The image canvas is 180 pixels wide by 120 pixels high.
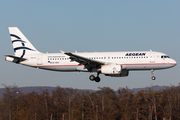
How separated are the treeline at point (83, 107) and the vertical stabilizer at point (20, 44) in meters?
41.0

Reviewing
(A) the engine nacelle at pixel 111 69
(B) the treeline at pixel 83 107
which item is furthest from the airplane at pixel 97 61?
(B) the treeline at pixel 83 107

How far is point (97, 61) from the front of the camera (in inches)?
1650

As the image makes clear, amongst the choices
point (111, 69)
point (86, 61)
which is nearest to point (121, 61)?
point (111, 69)

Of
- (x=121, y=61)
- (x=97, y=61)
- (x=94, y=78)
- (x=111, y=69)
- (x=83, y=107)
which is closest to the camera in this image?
(x=111, y=69)

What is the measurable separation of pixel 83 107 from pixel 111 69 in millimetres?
48119

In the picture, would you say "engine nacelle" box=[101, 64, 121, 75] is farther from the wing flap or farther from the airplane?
the wing flap

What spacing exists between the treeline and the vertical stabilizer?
4104 cm

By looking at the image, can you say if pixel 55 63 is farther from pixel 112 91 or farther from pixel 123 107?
pixel 112 91

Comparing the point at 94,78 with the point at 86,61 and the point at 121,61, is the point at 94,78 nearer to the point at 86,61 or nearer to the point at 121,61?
the point at 86,61

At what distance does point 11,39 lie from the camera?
168 ft

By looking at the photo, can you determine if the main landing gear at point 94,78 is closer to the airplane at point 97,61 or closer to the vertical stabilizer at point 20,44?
the airplane at point 97,61

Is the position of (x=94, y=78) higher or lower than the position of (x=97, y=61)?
lower

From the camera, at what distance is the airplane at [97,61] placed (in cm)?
4191

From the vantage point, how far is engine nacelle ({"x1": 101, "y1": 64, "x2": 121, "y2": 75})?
41.3 metres
